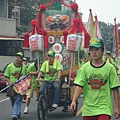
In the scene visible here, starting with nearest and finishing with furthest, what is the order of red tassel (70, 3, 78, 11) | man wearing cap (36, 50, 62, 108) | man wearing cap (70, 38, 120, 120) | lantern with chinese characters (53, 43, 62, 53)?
man wearing cap (70, 38, 120, 120)
man wearing cap (36, 50, 62, 108)
lantern with chinese characters (53, 43, 62, 53)
red tassel (70, 3, 78, 11)

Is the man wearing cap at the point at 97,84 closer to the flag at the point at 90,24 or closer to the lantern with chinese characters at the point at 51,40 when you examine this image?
the lantern with chinese characters at the point at 51,40

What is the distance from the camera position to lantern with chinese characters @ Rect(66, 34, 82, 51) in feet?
39.8

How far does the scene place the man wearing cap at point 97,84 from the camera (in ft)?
20.6

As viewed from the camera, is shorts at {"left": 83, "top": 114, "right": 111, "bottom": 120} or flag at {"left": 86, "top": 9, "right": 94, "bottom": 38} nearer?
shorts at {"left": 83, "top": 114, "right": 111, "bottom": 120}

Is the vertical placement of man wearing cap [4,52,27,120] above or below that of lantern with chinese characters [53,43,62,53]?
below

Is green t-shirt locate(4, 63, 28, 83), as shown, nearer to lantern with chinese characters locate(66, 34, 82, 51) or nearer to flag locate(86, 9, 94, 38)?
lantern with chinese characters locate(66, 34, 82, 51)

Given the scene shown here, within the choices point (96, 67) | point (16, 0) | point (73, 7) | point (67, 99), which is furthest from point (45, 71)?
point (16, 0)

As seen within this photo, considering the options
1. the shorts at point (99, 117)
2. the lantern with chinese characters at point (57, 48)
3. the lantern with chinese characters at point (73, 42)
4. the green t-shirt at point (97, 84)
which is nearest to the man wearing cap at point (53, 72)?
the lantern with chinese characters at point (73, 42)

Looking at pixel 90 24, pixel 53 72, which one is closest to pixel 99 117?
pixel 53 72

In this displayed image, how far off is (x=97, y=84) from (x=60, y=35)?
7.06 metres

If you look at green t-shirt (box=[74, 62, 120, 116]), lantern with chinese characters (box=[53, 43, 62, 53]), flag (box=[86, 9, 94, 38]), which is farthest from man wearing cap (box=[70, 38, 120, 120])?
flag (box=[86, 9, 94, 38])

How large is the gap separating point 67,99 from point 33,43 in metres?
1.83

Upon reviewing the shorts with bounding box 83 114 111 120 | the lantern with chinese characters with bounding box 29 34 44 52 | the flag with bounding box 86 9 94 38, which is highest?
the flag with bounding box 86 9 94 38

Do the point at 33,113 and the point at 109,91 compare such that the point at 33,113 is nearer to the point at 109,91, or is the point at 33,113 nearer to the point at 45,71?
the point at 45,71
